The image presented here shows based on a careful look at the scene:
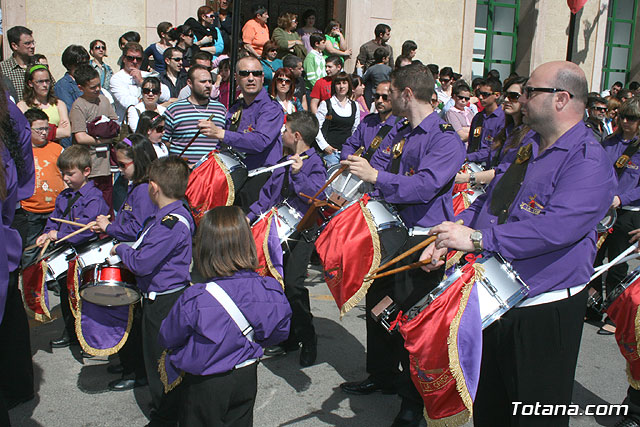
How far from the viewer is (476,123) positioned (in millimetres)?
8016

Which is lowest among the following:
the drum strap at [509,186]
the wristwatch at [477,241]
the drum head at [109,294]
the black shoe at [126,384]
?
the black shoe at [126,384]

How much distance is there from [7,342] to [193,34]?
681 cm

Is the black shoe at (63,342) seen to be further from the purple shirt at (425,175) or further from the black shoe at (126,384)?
the purple shirt at (425,175)

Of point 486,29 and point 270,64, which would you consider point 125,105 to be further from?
point 486,29

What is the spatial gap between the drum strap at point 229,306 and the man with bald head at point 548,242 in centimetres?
99

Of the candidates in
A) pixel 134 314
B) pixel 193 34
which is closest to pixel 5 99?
pixel 134 314

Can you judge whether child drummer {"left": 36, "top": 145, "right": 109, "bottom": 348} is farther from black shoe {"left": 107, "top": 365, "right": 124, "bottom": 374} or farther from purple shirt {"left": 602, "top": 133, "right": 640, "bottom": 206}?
purple shirt {"left": 602, "top": 133, "right": 640, "bottom": 206}

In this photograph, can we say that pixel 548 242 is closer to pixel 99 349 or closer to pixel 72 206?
pixel 99 349

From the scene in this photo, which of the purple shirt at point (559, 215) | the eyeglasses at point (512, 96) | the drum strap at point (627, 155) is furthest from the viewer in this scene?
the eyeglasses at point (512, 96)

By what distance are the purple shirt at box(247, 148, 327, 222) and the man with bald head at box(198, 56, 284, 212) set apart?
0.74 feet

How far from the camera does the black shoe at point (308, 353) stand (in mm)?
4840

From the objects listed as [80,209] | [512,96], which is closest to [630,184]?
[512,96]

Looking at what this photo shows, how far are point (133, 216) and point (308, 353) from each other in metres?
1.74

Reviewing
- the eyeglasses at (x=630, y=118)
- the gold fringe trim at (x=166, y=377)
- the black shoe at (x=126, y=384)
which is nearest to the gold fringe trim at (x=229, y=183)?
the black shoe at (x=126, y=384)
